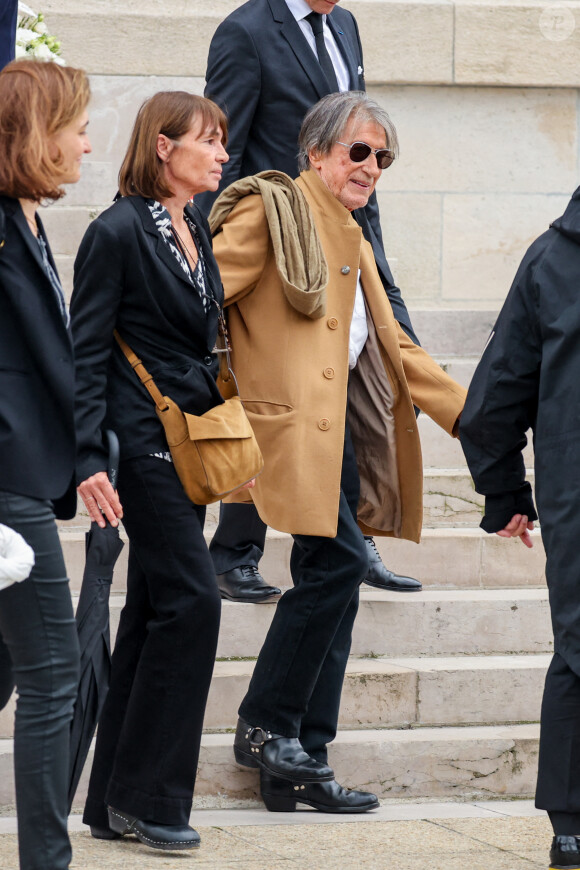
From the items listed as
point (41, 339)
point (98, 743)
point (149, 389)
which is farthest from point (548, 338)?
point (98, 743)

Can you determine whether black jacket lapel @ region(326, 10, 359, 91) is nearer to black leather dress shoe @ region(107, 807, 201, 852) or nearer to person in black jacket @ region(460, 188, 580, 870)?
person in black jacket @ region(460, 188, 580, 870)

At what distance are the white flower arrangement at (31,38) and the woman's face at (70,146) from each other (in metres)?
2.38

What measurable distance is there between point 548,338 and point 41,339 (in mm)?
1250

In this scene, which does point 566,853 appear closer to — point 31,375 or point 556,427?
point 556,427

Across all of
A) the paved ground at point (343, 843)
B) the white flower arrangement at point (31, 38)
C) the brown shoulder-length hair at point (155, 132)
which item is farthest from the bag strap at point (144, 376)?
the white flower arrangement at point (31, 38)

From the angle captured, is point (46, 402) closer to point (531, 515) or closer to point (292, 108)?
point (531, 515)

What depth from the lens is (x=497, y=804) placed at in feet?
15.2

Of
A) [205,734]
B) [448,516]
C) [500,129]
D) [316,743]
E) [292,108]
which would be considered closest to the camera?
[316,743]

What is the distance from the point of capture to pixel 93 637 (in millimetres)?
3521

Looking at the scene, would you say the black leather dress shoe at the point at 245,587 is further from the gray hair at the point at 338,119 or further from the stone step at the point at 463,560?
the gray hair at the point at 338,119

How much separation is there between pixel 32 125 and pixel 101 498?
0.95 meters

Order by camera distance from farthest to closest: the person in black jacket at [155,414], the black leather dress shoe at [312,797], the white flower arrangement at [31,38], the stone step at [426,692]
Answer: the white flower arrangement at [31,38], the stone step at [426,692], the black leather dress shoe at [312,797], the person in black jacket at [155,414]

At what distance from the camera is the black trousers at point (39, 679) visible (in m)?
3.05

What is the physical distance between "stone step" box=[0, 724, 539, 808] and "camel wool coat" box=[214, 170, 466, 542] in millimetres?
699
